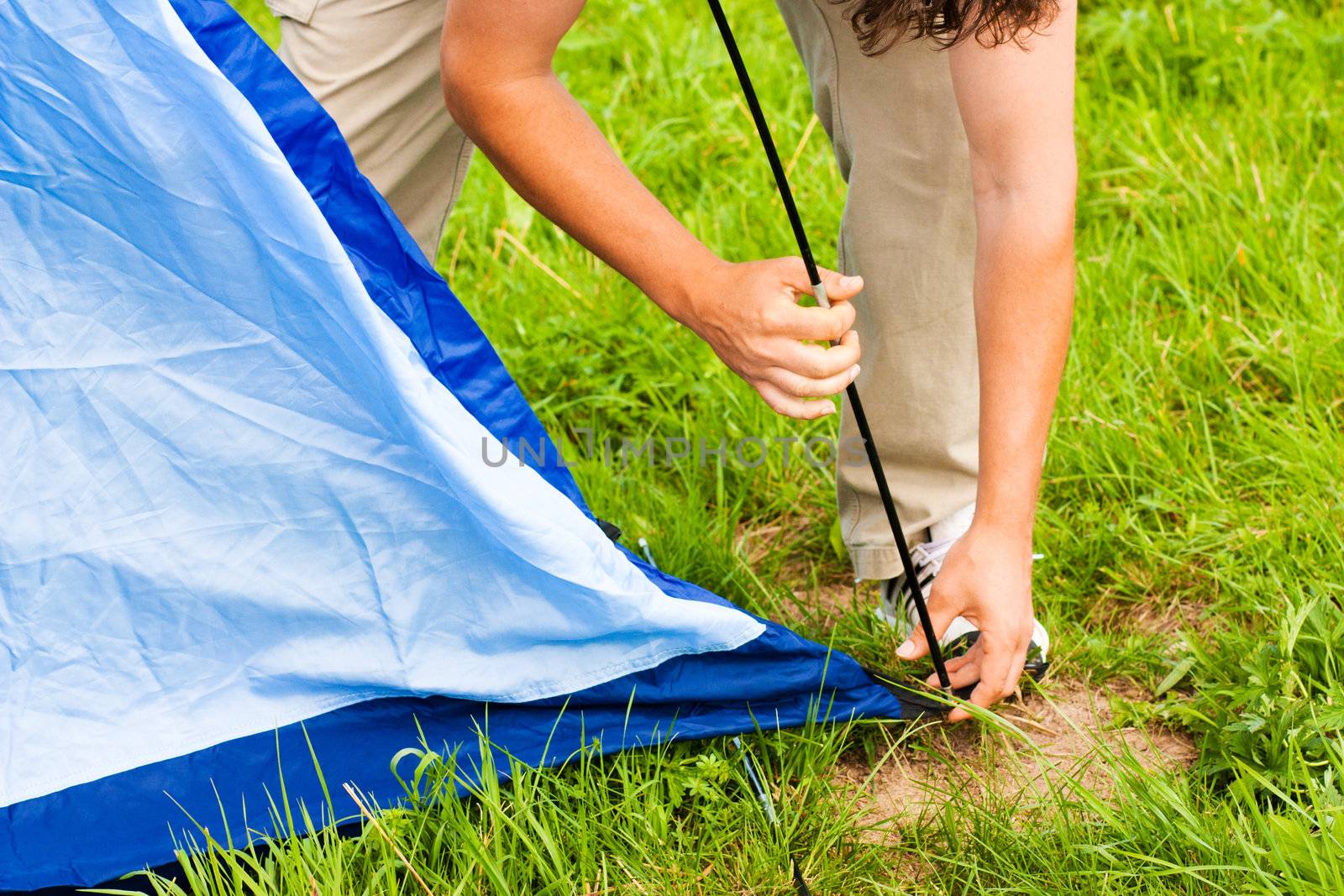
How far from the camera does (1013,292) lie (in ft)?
4.05

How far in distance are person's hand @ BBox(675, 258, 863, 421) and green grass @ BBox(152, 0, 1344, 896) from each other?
0.47m

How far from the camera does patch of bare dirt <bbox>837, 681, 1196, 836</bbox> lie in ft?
4.62

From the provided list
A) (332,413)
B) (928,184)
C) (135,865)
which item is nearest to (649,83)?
(928,184)

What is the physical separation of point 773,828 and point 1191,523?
0.77 m

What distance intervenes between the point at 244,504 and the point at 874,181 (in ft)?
2.65

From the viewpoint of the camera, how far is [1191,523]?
5.68 feet

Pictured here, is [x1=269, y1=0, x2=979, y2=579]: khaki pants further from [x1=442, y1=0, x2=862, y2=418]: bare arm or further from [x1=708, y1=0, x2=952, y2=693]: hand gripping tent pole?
[x1=442, y1=0, x2=862, y2=418]: bare arm

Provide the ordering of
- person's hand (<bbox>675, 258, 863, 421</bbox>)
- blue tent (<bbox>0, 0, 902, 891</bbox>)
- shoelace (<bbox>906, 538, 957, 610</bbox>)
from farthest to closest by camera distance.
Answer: shoelace (<bbox>906, 538, 957, 610</bbox>) < blue tent (<bbox>0, 0, 902, 891</bbox>) < person's hand (<bbox>675, 258, 863, 421</bbox>)

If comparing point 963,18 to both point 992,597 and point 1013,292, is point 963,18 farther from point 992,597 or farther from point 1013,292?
point 992,597

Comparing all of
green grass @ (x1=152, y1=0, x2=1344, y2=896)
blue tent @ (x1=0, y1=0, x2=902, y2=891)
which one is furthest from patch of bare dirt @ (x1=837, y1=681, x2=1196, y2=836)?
blue tent @ (x1=0, y1=0, x2=902, y2=891)

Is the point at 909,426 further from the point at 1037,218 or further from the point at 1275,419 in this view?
the point at 1275,419

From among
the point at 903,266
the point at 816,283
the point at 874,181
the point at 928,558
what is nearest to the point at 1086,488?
the point at 928,558

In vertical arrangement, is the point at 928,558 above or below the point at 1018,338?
below

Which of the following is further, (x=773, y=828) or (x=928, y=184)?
(x=928, y=184)
